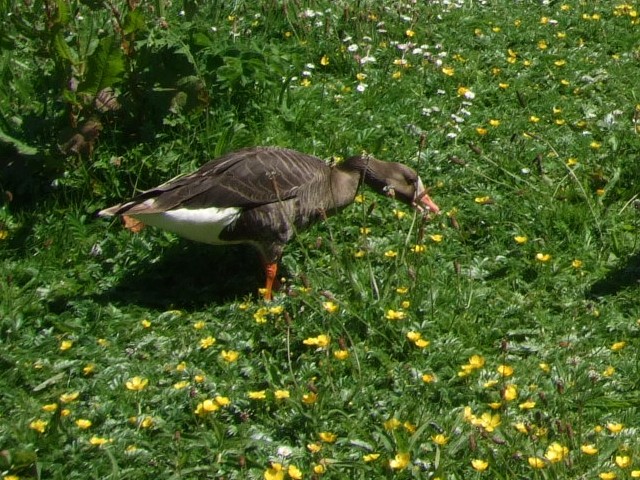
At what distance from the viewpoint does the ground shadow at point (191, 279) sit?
18.8ft

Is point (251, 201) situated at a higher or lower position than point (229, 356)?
higher

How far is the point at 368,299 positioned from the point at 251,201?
2.88 ft

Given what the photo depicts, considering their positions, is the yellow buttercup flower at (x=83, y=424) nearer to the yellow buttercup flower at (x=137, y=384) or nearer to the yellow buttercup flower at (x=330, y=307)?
the yellow buttercup flower at (x=137, y=384)

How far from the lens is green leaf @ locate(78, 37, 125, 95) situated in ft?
19.6

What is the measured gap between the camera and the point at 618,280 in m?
5.57

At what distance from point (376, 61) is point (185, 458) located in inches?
177

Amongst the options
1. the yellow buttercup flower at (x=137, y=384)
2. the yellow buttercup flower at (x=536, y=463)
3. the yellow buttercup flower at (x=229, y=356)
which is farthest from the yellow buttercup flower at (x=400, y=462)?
the yellow buttercup flower at (x=137, y=384)

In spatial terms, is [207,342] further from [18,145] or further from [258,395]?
[18,145]

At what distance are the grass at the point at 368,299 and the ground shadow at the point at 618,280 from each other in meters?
0.01

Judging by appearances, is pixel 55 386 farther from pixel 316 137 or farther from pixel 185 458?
pixel 316 137

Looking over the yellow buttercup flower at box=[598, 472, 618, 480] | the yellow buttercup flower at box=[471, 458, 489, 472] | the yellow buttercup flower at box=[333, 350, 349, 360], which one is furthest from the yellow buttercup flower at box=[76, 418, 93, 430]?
the yellow buttercup flower at box=[598, 472, 618, 480]

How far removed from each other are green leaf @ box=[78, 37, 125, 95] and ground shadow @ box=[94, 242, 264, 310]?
103 cm

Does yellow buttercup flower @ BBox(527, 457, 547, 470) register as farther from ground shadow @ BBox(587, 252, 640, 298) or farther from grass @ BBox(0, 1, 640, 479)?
ground shadow @ BBox(587, 252, 640, 298)

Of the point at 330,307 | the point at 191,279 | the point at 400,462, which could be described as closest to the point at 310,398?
the point at 400,462
